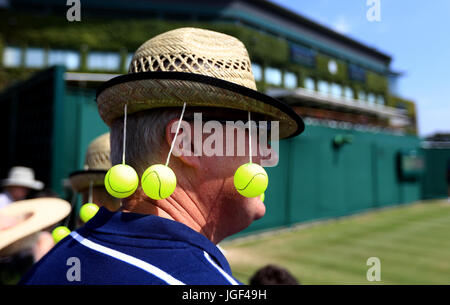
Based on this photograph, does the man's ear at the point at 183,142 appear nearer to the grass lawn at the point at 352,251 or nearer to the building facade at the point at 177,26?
the grass lawn at the point at 352,251

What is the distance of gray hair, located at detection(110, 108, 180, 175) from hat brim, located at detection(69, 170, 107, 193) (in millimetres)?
1429

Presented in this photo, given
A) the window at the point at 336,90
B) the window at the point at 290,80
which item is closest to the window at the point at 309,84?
the window at the point at 290,80

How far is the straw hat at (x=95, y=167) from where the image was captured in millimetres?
2663

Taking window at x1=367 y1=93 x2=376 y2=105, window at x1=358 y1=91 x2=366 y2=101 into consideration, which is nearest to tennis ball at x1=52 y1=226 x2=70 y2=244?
window at x1=358 y1=91 x2=366 y2=101

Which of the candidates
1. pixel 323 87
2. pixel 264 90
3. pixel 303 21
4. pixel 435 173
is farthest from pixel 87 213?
pixel 323 87

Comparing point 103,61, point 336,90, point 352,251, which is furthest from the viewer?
point 336,90

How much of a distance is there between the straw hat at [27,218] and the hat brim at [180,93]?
95 cm

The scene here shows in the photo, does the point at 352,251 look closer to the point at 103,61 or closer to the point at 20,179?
the point at 20,179

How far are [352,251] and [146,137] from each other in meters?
7.40

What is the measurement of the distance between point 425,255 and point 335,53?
31884 mm

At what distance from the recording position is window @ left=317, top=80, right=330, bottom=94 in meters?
32.8

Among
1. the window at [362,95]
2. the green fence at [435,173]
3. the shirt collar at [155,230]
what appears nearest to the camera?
the shirt collar at [155,230]

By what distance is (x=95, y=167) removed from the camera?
9.33ft
